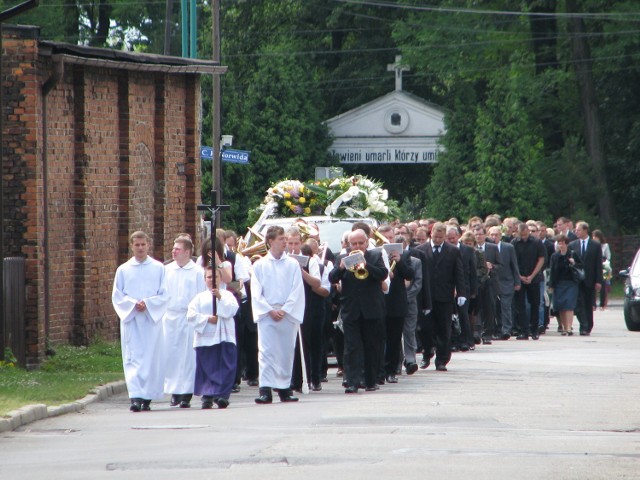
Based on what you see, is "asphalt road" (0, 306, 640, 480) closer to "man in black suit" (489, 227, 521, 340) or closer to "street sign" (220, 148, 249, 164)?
"man in black suit" (489, 227, 521, 340)

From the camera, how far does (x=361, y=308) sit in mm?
17594

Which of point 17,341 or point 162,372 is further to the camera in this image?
point 17,341

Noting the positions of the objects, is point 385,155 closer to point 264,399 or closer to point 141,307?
point 264,399

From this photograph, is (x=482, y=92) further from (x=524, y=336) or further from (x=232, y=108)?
(x=524, y=336)

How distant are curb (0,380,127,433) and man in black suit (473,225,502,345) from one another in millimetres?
Answer: 9814

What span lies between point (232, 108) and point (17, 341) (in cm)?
3407

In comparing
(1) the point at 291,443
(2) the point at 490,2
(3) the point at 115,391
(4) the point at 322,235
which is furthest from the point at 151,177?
(2) the point at 490,2

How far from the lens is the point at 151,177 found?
25.2 m

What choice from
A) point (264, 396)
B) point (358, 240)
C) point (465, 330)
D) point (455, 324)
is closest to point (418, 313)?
point (455, 324)

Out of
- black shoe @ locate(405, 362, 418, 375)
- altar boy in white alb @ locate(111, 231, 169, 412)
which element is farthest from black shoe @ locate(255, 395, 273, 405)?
black shoe @ locate(405, 362, 418, 375)

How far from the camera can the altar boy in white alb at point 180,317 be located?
16359 mm

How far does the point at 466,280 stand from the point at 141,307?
8.53 m

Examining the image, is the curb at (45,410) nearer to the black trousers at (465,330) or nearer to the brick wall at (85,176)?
the brick wall at (85,176)

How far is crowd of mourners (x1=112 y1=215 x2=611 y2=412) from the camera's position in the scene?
1625cm
